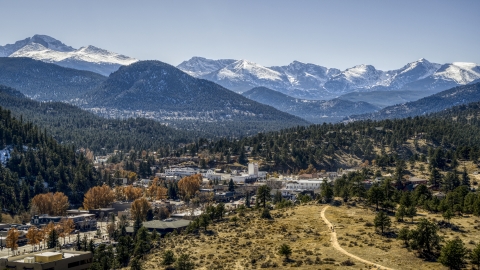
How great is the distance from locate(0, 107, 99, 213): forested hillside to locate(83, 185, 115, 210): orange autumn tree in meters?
10.1

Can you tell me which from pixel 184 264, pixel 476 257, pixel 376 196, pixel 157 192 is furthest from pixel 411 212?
pixel 157 192

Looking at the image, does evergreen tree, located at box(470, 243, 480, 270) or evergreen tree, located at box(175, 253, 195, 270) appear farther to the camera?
evergreen tree, located at box(175, 253, 195, 270)

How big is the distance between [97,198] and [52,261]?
8571cm

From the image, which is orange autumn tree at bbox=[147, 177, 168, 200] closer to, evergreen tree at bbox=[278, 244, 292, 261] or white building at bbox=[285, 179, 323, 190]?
white building at bbox=[285, 179, 323, 190]

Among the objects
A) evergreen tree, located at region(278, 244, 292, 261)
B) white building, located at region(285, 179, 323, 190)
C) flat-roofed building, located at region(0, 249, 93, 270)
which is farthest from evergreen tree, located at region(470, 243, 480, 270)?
white building, located at region(285, 179, 323, 190)

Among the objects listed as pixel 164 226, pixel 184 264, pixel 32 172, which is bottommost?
pixel 164 226

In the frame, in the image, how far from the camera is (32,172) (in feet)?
586

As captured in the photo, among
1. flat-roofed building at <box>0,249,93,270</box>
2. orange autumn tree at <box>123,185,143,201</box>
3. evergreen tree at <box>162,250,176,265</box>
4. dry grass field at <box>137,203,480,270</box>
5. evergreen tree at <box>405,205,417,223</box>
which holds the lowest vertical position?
orange autumn tree at <box>123,185,143,201</box>

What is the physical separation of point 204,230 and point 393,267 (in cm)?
3682

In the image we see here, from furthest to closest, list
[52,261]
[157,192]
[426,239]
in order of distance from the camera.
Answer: [157,192] → [52,261] → [426,239]

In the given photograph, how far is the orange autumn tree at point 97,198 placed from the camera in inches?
6412

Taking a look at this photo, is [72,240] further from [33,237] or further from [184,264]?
[184,264]

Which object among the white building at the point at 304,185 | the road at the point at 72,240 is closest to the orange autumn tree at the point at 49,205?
the road at the point at 72,240

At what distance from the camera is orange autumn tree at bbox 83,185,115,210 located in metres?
163
